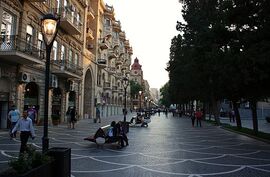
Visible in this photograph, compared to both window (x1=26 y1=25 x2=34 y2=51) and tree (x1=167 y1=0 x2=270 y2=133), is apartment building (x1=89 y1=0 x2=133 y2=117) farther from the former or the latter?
tree (x1=167 y1=0 x2=270 y2=133)

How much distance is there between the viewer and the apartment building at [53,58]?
21.2m

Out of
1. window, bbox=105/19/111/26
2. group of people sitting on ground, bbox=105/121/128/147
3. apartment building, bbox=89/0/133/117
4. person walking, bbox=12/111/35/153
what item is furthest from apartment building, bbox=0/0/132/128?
group of people sitting on ground, bbox=105/121/128/147

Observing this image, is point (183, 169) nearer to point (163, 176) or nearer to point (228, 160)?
point (163, 176)

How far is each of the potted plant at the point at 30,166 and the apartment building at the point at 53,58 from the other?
7033 millimetres

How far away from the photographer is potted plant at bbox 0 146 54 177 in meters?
5.01

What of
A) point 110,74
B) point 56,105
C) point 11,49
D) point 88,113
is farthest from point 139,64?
point 11,49

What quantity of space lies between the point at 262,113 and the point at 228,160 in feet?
165

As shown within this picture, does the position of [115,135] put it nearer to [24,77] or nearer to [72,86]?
[24,77]

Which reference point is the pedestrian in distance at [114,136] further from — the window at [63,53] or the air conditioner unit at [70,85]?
the air conditioner unit at [70,85]

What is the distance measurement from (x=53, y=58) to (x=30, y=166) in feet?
83.4

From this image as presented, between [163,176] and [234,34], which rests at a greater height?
[234,34]

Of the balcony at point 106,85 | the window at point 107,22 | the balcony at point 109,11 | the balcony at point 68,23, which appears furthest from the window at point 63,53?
the window at point 107,22

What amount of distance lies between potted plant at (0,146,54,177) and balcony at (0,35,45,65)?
14.8m

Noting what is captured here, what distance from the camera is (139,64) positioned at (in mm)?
164875
